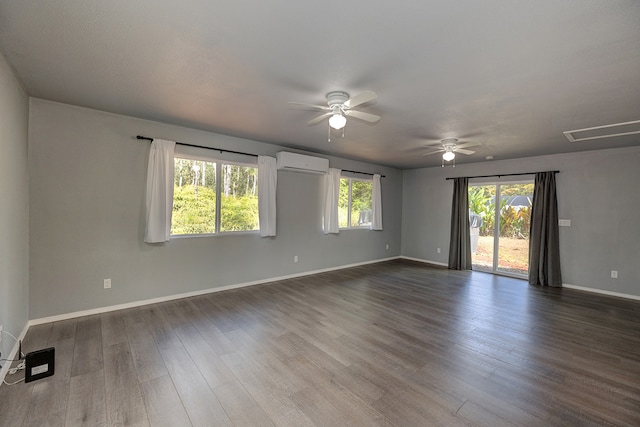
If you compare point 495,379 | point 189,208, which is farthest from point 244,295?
point 495,379

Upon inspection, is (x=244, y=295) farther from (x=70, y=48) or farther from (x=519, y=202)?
(x=519, y=202)

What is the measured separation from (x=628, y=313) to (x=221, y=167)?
637cm

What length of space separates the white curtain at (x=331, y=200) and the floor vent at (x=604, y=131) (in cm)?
373

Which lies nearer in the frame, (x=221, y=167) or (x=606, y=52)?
(x=606, y=52)

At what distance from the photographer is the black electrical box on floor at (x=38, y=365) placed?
6.84 feet

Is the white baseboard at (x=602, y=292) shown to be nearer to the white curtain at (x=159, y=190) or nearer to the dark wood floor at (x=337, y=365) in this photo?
the dark wood floor at (x=337, y=365)

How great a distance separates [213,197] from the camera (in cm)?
432

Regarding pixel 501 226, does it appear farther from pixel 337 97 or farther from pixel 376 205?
pixel 337 97

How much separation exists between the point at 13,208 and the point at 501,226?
767cm

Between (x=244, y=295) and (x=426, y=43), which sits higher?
(x=426, y=43)

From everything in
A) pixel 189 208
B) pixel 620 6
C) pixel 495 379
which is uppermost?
pixel 620 6

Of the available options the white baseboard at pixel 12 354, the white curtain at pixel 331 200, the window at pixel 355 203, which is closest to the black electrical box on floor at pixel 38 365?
the white baseboard at pixel 12 354

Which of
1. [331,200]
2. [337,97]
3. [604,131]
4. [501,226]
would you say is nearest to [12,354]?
[337,97]

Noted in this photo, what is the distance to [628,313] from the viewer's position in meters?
3.85
